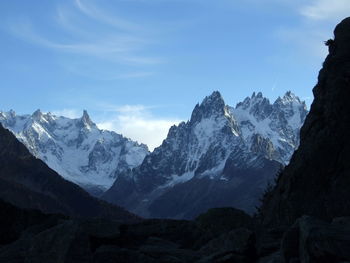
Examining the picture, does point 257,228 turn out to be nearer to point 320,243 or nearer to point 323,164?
point 320,243

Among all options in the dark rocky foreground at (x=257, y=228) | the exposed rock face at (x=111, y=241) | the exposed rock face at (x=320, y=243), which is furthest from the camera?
the exposed rock face at (x=111, y=241)

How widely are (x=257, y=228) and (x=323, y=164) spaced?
63.3 ft

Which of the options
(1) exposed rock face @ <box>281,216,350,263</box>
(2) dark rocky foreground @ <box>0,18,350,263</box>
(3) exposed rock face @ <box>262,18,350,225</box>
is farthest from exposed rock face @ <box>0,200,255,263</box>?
(3) exposed rock face @ <box>262,18,350,225</box>

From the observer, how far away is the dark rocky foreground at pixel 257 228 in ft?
53.2

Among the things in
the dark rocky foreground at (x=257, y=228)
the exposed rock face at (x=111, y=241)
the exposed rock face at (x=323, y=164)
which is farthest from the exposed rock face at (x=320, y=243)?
the exposed rock face at (x=323, y=164)

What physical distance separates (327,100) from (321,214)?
36.5 feet

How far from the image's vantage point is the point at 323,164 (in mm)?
40781

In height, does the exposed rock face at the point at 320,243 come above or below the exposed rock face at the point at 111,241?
below

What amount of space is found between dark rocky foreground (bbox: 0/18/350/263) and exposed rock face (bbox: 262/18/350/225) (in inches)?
2.4

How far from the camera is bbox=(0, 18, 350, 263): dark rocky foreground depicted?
16.2 metres

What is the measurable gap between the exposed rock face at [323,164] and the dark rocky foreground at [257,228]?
6 cm

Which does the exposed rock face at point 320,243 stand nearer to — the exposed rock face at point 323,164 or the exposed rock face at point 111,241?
the exposed rock face at point 111,241

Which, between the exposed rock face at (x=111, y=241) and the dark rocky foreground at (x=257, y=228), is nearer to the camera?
the dark rocky foreground at (x=257, y=228)

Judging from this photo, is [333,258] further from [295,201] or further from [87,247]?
[295,201]
